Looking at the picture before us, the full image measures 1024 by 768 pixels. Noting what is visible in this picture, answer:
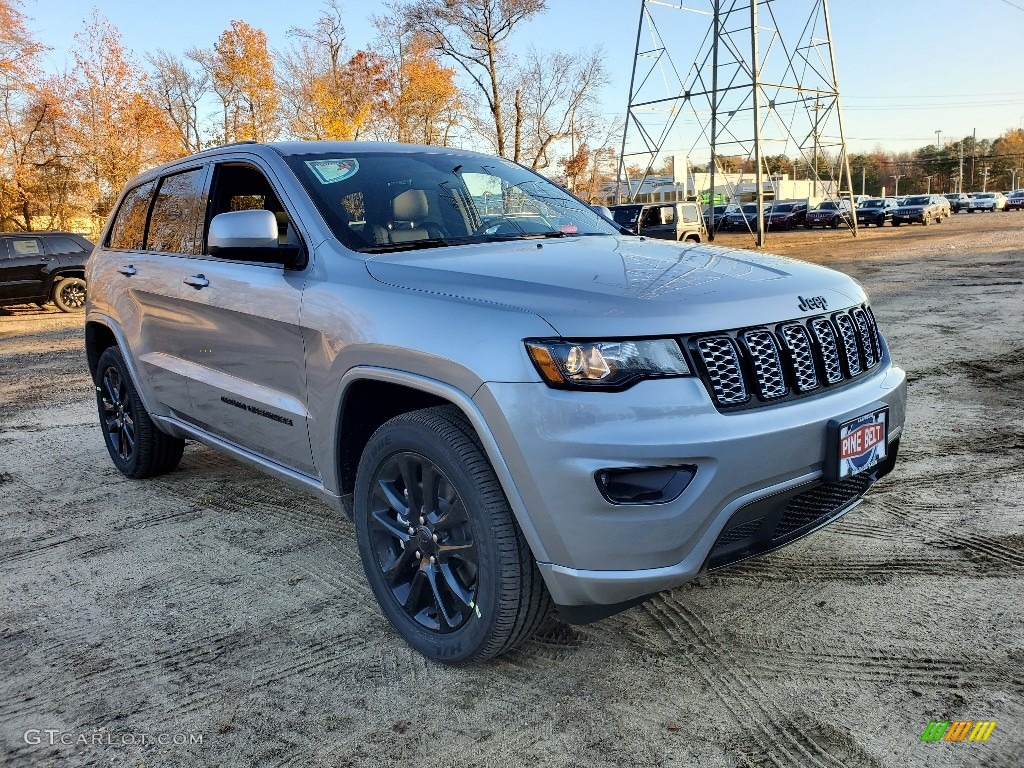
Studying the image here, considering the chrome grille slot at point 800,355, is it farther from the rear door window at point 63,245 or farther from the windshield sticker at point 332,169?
the rear door window at point 63,245

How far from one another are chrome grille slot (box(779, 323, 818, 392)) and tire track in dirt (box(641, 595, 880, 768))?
96cm

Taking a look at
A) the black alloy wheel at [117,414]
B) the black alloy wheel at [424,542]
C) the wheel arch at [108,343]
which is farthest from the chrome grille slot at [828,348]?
the black alloy wheel at [117,414]

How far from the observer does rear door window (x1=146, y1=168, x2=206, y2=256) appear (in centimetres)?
408

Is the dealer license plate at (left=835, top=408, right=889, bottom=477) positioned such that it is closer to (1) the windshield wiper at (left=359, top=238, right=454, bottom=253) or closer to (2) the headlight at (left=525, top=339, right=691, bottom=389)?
(2) the headlight at (left=525, top=339, right=691, bottom=389)

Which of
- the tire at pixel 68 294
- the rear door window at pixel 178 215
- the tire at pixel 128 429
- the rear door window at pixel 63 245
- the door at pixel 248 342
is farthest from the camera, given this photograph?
the tire at pixel 68 294

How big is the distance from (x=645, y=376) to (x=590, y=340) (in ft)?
0.61

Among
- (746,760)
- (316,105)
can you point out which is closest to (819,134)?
(316,105)

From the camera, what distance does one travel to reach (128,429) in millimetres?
4996

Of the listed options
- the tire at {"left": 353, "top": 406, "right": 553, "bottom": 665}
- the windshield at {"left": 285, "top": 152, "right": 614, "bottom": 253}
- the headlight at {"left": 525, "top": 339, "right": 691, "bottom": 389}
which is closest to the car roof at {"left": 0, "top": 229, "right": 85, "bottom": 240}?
the windshield at {"left": 285, "top": 152, "right": 614, "bottom": 253}

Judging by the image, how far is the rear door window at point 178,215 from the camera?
4078 mm

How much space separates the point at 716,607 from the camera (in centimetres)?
314

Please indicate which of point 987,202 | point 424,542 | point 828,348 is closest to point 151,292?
point 424,542

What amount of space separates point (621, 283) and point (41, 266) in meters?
15.8

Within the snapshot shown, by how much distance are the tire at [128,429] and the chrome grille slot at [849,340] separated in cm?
373
